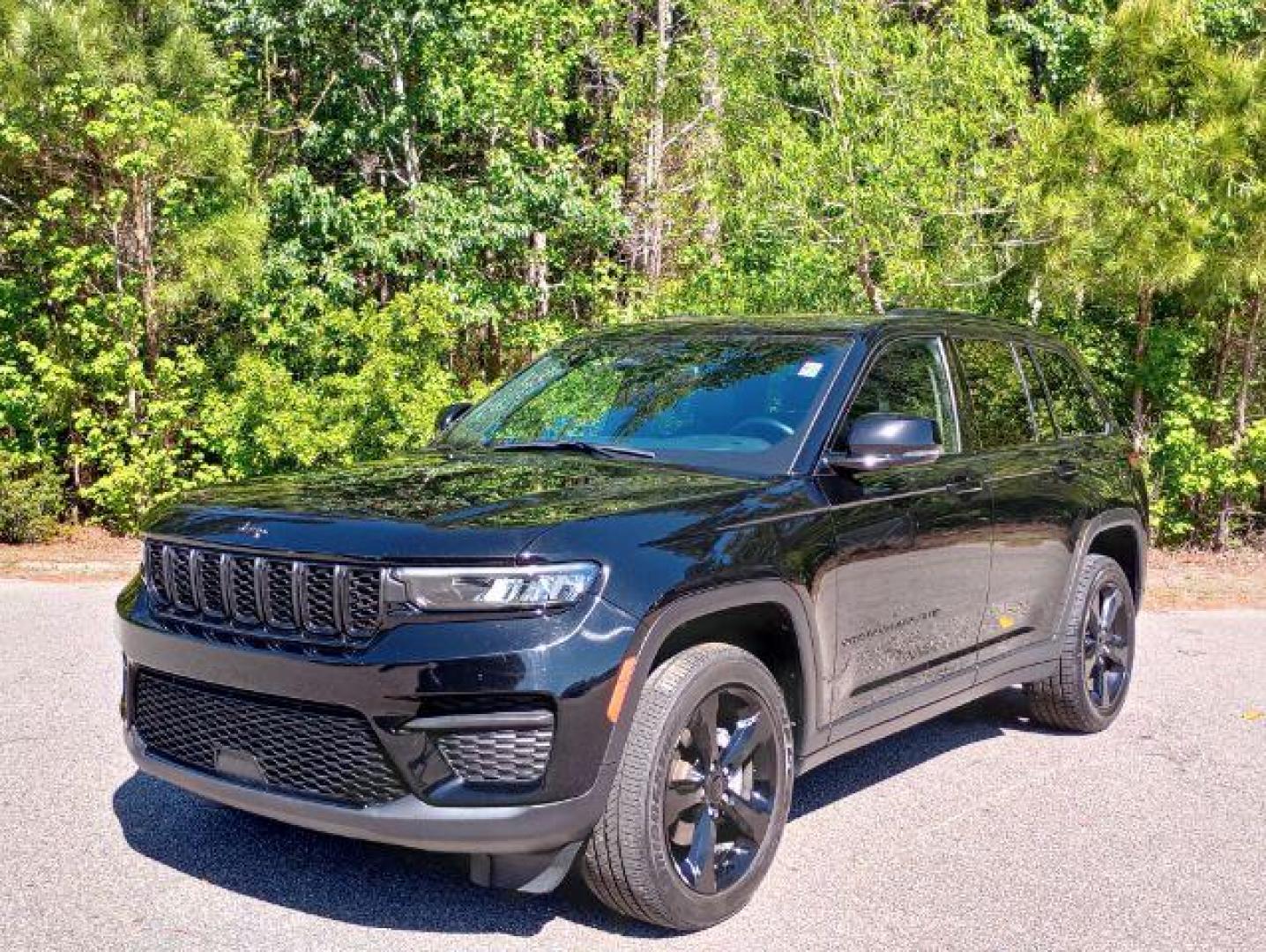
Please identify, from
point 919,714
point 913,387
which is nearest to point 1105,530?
point 913,387

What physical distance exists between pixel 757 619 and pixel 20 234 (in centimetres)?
1252

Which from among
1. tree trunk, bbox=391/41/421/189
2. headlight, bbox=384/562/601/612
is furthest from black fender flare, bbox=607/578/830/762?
tree trunk, bbox=391/41/421/189

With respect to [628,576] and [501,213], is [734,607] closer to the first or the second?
[628,576]

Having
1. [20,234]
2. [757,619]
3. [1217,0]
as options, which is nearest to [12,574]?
[20,234]

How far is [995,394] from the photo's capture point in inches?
236

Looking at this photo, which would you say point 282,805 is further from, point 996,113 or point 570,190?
point 570,190

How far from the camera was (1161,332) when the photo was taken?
1427 centimetres

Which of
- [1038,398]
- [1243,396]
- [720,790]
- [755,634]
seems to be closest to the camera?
[720,790]

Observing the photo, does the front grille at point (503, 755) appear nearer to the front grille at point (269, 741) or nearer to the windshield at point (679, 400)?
the front grille at point (269, 741)

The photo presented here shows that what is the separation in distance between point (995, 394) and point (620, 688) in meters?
2.96

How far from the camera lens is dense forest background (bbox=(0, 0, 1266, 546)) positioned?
43.0 feet

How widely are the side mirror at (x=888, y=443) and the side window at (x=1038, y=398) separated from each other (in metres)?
1.78

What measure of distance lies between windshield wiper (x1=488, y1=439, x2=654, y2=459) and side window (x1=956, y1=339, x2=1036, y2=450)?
5.49ft

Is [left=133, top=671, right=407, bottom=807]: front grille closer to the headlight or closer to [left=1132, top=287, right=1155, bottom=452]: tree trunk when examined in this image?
the headlight
